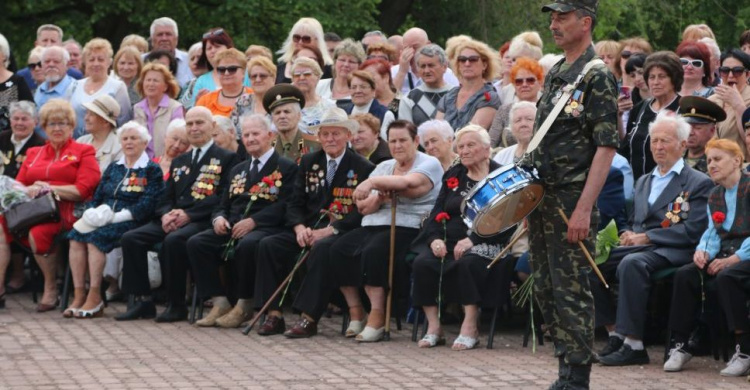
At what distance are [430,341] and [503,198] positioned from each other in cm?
279

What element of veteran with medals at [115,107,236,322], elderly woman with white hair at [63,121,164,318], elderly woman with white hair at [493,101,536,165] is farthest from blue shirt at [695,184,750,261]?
elderly woman with white hair at [63,121,164,318]

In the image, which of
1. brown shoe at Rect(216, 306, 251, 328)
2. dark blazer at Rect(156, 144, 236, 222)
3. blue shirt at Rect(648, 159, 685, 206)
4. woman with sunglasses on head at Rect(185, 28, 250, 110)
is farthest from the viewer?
woman with sunglasses on head at Rect(185, 28, 250, 110)

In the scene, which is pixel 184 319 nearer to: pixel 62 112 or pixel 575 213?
pixel 62 112

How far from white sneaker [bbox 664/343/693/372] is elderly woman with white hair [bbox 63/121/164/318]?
4.81 metres

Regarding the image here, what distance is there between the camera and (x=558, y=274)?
7652 millimetres

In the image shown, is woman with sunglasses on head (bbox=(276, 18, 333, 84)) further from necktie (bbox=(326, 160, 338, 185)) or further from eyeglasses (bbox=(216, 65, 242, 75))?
necktie (bbox=(326, 160, 338, 185))

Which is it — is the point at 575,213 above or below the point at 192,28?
below

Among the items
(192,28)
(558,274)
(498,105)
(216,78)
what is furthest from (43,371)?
(192,28)

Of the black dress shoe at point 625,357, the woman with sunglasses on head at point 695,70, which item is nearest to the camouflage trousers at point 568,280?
the black dress shoe at point 625,357

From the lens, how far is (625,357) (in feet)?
30.7

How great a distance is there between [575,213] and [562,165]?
0.28 meters

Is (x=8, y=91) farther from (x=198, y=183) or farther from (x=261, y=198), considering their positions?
(x=261, y=198)

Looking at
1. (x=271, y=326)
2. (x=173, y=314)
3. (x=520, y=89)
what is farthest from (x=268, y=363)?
(x=520, y=89)

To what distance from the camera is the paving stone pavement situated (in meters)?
8.71
